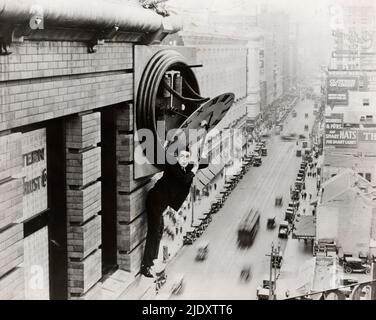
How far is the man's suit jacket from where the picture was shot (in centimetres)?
841

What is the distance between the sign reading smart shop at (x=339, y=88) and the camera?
1172 cm

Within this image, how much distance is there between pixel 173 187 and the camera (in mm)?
8578

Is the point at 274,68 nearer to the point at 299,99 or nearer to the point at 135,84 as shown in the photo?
the point at 299,99

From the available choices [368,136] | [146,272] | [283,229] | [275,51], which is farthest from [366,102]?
[146,272]

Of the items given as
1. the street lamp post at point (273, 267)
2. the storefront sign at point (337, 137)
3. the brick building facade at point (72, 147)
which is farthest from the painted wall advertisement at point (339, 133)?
the brick building facade at point (72, 147)

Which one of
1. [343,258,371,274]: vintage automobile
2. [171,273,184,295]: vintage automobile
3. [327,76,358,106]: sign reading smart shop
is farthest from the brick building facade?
[343,258,371,274]: vintage automobile

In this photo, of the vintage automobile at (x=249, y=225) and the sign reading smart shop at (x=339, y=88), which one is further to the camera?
the sign reading smart shop at (x=339, y=88)

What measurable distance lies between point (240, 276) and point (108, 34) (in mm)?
3714

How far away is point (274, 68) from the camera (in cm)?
1070

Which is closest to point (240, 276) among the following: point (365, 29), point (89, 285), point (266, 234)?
point (266, 234)

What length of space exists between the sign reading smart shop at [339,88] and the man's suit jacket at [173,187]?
3894 millimetres

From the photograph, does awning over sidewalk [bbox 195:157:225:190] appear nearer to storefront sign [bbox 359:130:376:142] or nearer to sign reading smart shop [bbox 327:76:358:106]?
storefront sign [bbox 359:130:376:142]

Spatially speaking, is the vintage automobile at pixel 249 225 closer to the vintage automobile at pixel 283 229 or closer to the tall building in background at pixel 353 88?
the vintage automobile at pixel 283 229

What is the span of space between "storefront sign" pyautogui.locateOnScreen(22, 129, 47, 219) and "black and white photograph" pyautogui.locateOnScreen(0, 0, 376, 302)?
0.07 ft
